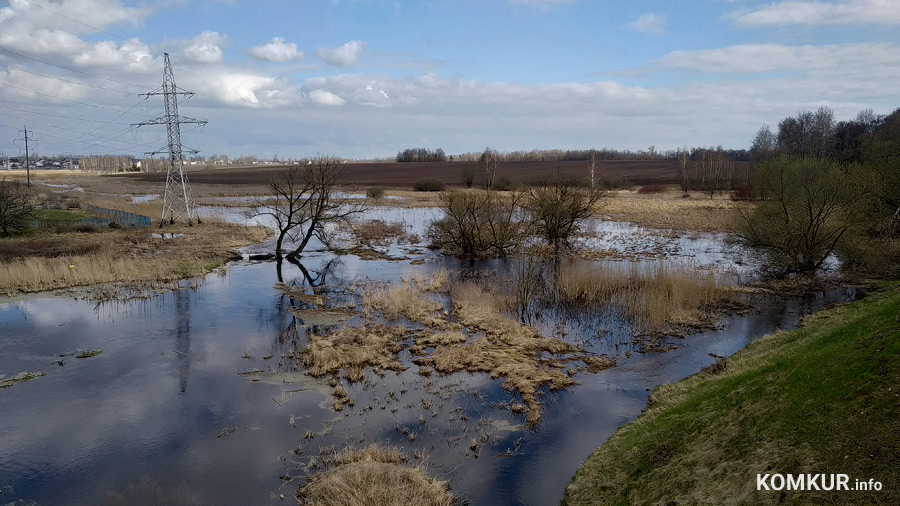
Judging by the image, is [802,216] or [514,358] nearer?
[514,358]

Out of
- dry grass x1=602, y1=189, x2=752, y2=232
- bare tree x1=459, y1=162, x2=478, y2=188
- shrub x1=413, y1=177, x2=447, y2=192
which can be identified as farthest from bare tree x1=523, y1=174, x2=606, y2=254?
shrub x1=413, y1=177, x2=447, y2=192

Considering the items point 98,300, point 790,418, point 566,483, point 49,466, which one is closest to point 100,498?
point 49,466

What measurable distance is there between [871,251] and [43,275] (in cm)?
3907

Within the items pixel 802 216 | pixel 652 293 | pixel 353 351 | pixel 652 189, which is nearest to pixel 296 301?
pixel 353 351

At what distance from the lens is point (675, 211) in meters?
55.4

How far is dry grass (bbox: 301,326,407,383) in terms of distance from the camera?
1589cm

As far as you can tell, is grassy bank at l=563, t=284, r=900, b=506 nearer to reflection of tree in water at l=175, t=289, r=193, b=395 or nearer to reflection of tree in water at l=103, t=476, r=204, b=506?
reflection of tree in water at l=103, t=476, r=204, b=506

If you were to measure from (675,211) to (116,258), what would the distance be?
48.6m

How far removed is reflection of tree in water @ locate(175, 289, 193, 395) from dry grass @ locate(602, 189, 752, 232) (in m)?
35.1

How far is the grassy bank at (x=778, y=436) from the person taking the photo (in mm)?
6594

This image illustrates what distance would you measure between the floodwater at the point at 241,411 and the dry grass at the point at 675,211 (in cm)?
2670

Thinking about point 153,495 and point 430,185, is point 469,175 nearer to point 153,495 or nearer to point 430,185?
point 430,185

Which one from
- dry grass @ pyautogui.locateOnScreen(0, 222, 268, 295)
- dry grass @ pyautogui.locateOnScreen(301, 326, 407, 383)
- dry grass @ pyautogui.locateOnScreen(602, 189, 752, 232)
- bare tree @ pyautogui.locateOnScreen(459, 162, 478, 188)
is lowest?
dry grass @ pyautogui.locateOnScreen(301, 326, 407, 383)

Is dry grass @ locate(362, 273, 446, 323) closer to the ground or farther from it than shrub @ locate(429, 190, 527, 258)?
closer to the ground
